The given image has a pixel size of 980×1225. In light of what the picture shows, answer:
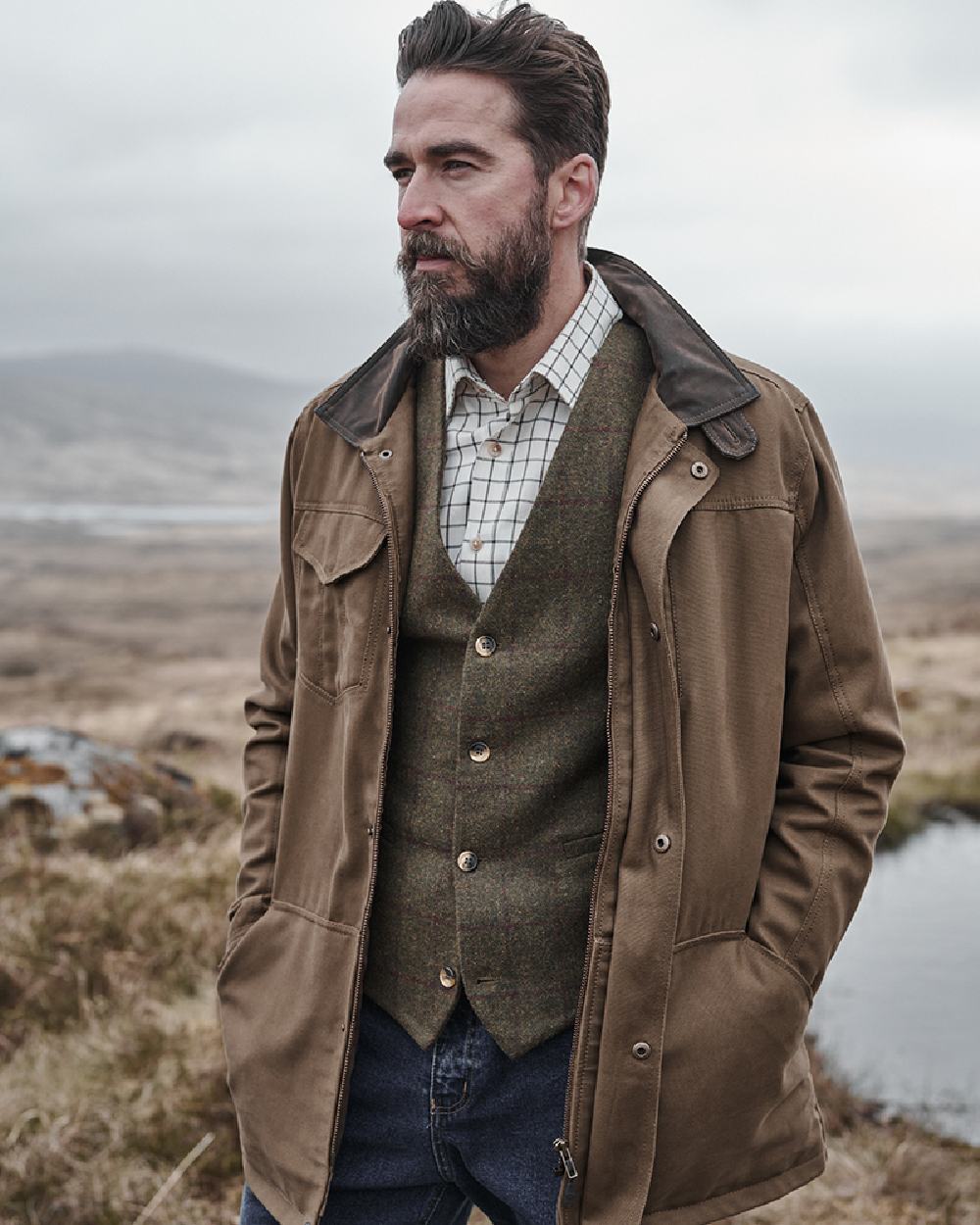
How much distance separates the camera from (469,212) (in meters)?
2.14

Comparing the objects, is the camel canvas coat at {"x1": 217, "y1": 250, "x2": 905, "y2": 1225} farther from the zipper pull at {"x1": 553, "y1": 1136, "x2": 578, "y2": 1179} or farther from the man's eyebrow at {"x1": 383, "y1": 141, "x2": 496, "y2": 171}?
the man's eyebrow at {"x1": 383, "y1": 141, "x2": 496, "y2": 171}

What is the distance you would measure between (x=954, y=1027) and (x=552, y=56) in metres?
4.75

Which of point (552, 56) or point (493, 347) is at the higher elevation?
point (552, 56)

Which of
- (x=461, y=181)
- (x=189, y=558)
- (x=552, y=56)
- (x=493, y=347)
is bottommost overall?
(x=189, y=558)

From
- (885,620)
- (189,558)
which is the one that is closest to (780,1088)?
(885,620)

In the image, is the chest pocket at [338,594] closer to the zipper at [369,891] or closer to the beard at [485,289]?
the zipper at [369,891]

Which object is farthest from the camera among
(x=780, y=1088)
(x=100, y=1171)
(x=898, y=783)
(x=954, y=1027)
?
(x=898, y=783)

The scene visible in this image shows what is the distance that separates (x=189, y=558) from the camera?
59.7 m

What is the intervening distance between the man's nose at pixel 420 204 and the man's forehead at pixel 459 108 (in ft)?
0.23

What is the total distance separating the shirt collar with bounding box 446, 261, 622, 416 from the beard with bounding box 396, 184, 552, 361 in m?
0.06

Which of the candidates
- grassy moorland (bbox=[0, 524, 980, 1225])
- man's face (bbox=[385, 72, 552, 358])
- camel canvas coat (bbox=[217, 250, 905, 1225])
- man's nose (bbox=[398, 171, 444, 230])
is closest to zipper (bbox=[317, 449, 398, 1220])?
camel canvas coat (bbox=[217, 250, 905, 1225])

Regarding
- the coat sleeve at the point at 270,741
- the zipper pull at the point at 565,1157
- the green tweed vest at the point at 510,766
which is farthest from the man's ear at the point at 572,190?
the zipper pull at the point at 565,1157

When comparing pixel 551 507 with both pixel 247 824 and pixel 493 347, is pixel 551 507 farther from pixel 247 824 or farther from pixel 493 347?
pixel 247 824

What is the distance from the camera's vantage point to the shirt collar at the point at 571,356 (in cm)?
215
